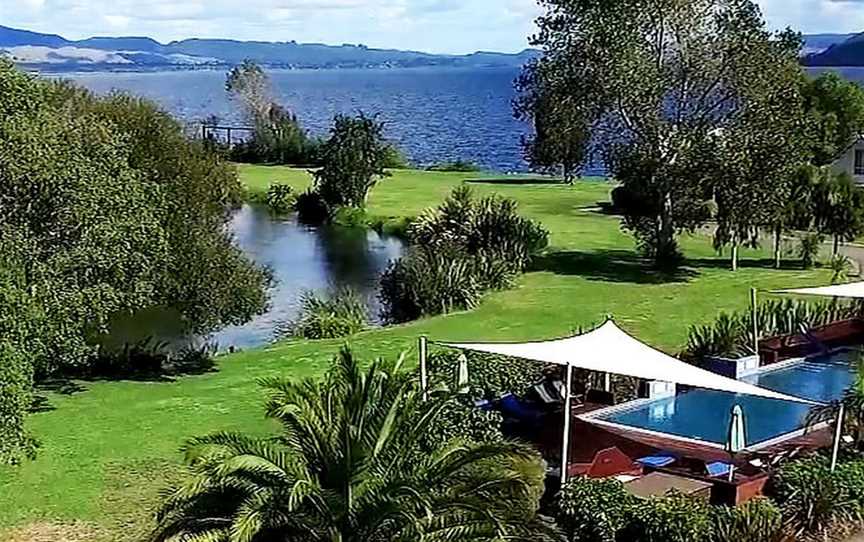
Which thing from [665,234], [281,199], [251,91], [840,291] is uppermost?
[251,91]

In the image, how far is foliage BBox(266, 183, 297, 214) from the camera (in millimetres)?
51250

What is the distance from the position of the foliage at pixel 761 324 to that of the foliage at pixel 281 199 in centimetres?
2747

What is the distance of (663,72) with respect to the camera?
1225 inches

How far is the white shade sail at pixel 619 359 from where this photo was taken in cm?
1534

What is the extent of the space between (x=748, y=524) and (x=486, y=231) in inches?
834

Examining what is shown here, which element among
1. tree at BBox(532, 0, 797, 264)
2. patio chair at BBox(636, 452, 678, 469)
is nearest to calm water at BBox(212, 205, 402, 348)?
tree at BBox(532, 0, 797, 264)

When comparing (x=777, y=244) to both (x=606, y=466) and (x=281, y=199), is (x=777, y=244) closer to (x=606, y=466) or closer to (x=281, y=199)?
(x=606, y=466)

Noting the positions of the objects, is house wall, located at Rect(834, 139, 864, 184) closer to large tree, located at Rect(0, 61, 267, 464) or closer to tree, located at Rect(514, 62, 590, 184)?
tree, located at Rect(514, 62, 590, 184)

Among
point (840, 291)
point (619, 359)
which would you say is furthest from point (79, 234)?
point (840, 291)

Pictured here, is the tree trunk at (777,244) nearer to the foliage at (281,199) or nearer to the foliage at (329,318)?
the foliage at (329,318)

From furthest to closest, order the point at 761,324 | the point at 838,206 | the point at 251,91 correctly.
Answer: the point at 251,91 → the point at 838,206 → the point at 761,324

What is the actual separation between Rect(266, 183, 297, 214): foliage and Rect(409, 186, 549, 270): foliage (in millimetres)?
15780

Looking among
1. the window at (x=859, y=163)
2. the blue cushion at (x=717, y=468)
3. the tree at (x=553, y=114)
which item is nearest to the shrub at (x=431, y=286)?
the tree at (x=553, y=114)

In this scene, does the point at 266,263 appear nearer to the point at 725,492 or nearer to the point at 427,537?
the point at 725,492
